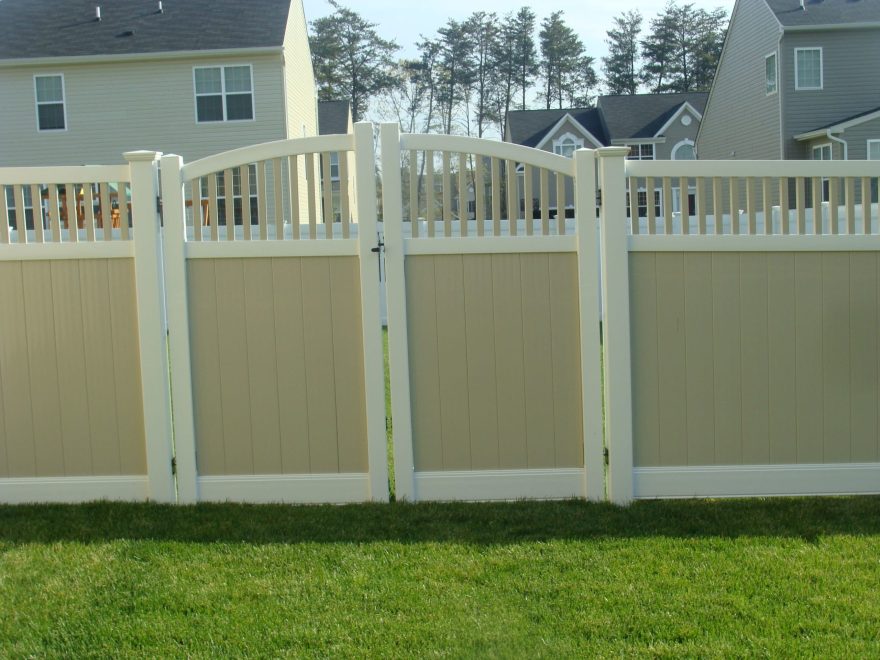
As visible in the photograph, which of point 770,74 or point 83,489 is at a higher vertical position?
point 770,74

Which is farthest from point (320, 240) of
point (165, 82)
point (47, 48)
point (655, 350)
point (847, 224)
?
point (47, 48)

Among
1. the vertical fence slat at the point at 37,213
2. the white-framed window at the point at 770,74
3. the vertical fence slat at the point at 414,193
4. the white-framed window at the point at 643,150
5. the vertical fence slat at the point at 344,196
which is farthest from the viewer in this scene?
the white-framed window at the point at 643,150

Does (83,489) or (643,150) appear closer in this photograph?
(83,489)

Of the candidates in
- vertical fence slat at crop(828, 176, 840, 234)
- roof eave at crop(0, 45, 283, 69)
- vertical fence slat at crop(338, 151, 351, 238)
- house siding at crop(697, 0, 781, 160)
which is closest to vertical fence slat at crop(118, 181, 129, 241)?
vertical fence slat at crop(338, 151, 351, 238)

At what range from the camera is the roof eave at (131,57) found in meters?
19.4

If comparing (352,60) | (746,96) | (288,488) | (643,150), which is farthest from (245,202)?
(352,60)

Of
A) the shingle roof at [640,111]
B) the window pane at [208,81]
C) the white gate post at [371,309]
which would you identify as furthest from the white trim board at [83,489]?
the shingle roof at [640,111]

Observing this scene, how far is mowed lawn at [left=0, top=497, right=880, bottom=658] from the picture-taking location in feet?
9.86

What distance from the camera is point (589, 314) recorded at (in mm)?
4543

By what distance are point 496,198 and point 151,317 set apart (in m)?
1.82

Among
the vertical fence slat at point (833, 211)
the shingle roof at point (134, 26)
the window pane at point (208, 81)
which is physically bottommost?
the vertical fence slat at point (833, 211)

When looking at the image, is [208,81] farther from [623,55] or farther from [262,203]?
[623,55]

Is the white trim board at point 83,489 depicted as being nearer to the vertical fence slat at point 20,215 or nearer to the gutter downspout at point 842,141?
the vertical fence slat at point 20,215

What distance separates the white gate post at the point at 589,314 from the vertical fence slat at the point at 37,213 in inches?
104
